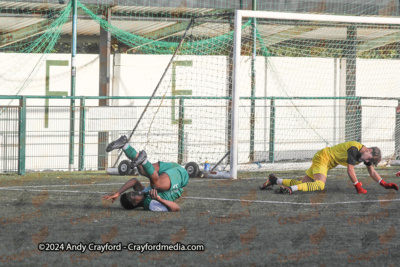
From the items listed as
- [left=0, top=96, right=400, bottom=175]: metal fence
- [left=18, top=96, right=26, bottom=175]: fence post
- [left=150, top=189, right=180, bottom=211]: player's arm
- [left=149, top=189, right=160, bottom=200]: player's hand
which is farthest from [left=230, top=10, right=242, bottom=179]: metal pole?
[left=149, top=189, right=160, bottom=200]: player's hand

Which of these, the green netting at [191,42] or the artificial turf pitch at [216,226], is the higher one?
the green netting at [191,42]

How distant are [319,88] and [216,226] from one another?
10182 mm

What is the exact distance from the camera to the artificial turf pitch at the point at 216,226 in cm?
612

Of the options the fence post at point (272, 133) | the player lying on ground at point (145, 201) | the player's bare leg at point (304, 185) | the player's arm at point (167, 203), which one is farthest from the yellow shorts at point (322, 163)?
the fence post at point (272, 133)

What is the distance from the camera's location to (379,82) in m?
17.4

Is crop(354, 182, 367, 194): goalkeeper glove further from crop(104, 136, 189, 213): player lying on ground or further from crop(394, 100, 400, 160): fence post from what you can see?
crop(394, 100, 400, 160): fence post

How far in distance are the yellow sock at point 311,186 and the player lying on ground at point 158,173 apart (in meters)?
2.29

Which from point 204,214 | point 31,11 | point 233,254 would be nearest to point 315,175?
point 204,214

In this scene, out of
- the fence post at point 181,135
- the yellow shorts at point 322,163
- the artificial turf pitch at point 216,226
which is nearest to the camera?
the artificial turf pitch at point 216,226

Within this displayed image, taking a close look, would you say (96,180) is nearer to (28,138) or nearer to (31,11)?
(28,138)

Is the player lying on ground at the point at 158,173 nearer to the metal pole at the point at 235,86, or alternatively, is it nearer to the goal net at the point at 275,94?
the metal pole at the point at 235,86

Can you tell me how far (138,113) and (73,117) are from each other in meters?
1.45

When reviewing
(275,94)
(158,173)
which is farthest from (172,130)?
(158,173)

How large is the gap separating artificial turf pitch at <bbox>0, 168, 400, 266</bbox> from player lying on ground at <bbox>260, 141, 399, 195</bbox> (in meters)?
0.17
